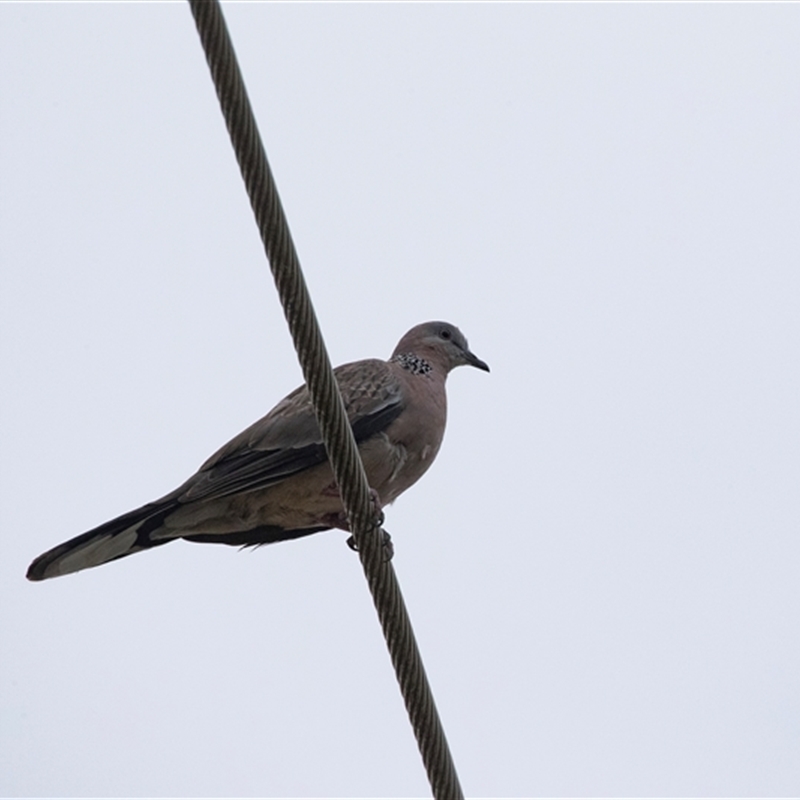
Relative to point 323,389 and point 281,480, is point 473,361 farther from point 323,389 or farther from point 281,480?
point 323,389

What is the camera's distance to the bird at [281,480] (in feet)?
15.0

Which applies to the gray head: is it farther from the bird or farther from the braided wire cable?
the braided wire cable

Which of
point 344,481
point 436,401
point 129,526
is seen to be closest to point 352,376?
point 436,401

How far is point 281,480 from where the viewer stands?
4.72 metres

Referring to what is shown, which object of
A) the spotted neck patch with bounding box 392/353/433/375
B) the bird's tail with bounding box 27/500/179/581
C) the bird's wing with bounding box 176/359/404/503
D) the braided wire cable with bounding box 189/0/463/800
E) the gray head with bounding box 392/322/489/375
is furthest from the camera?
the gray head with bounding box 392/322/489/375

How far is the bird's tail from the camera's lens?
4500 mm

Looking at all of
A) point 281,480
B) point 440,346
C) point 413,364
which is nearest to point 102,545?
point 281,480

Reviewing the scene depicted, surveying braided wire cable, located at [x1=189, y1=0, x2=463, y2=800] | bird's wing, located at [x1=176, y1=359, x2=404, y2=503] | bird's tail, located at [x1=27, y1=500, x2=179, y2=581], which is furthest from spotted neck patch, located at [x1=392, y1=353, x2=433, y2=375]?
braided wire cable, located at [x1=189, y1=0, x2=463, y2=800]

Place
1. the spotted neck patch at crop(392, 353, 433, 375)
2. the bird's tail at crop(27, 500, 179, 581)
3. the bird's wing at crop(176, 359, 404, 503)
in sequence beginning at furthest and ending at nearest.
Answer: the spotted neck patch at crop(392, 353, 433, 375), the bird's wing at crop(176, 359, 404, 503), the bird's tail at crop(27, 500, 179, 581)

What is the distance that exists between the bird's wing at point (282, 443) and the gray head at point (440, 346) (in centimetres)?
88

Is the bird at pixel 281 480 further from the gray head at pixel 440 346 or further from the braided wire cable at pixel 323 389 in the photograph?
the braided wire cable at pixel 323 389

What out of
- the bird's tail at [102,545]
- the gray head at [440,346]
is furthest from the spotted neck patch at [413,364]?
the bird's tail at [102,545]

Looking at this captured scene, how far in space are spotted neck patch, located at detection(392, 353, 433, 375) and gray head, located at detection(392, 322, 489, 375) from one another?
0.34 ft

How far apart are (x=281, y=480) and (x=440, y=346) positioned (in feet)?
5.08
